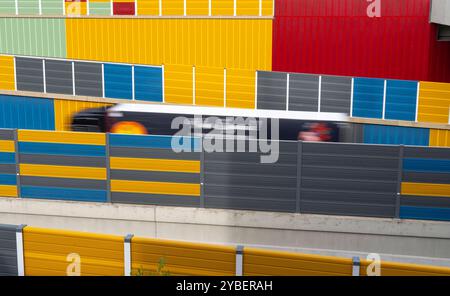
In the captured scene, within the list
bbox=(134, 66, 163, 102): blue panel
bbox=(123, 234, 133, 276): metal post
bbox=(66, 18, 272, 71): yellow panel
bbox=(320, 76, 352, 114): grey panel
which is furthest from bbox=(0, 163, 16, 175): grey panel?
bbox=(66, 18, 272, 71): yellow panel

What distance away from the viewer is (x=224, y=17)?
69.4ft

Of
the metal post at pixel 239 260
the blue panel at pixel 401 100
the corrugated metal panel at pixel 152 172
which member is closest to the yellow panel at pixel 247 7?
the blue panel at pixel 401 100

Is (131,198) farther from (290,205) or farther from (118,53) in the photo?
(118,53)

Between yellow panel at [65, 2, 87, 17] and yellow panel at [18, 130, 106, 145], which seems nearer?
yellow panel at [18, 130, 106, 145]

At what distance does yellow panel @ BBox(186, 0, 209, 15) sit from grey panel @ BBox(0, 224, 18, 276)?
1548cm

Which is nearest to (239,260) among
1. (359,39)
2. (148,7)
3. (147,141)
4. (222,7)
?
(147,141)

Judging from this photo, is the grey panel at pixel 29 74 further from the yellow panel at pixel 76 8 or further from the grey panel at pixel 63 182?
the grey panel at pixel 63 182

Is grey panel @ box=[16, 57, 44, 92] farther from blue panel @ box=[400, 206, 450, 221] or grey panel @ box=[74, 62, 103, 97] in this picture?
blue panel @ box=[400, 206, 450, 221]

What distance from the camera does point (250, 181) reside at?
9.69 metres

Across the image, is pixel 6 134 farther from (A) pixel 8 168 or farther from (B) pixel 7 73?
(B) pixel 7 73

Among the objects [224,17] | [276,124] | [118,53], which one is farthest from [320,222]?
[118,53]

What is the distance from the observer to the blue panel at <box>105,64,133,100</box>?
19500 mm

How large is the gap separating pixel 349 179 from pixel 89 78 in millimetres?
13170
